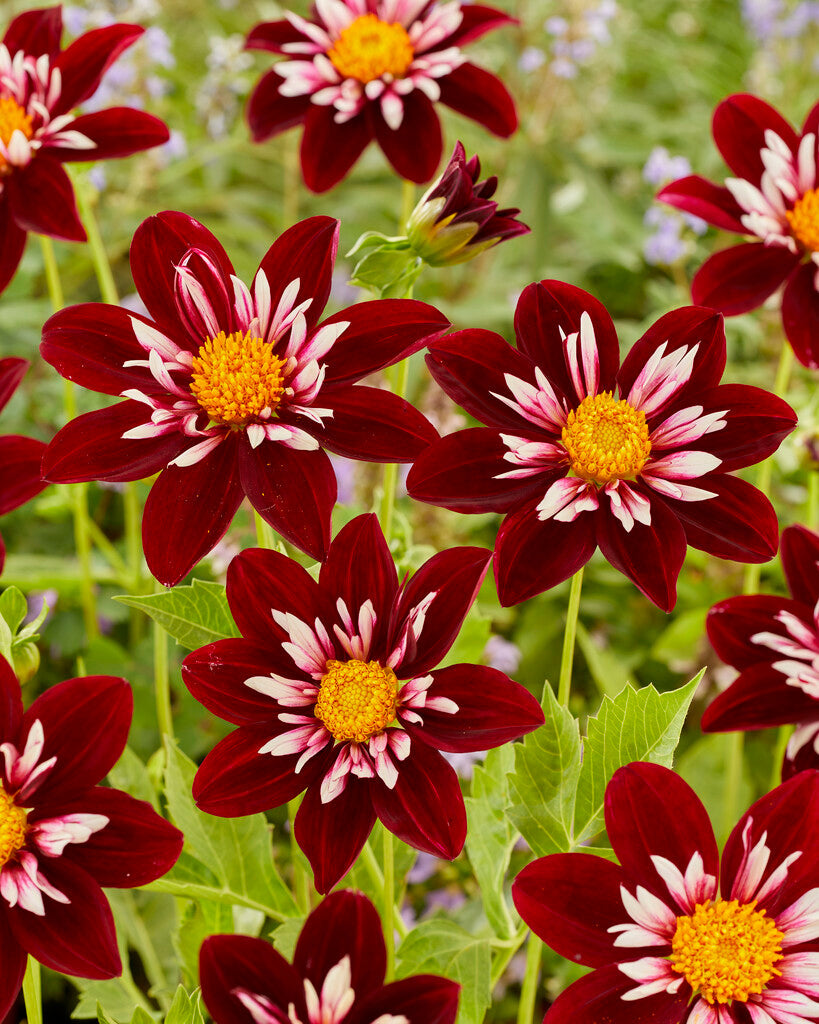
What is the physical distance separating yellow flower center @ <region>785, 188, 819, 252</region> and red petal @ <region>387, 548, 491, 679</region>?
39cm

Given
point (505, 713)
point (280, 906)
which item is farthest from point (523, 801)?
point (280, 906)

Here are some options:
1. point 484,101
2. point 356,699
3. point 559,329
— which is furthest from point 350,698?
point 484,101

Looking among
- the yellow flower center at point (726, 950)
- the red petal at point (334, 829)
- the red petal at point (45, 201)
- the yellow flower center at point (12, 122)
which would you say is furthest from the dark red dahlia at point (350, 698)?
the yellow flower center at point (12, 122)

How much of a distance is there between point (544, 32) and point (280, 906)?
5.82 feet

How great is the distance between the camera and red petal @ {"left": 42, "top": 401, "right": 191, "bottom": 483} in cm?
53

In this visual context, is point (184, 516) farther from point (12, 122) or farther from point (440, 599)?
point (12, 122)

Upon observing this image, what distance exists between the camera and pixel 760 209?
2.47 ft

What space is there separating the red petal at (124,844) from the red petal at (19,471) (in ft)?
0.64

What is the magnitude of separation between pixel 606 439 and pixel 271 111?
45cm

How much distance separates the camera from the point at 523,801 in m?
0.57

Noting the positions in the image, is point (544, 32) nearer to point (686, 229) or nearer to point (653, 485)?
point (686, 229)

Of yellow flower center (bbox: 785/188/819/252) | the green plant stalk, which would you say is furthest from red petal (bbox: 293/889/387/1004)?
yellow flower center (bbox: 785/188/819/252)

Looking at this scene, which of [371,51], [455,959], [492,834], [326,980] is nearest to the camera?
[326,980]

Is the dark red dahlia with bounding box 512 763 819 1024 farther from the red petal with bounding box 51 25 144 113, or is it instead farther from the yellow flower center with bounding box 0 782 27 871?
the red petal with bounding box 51 25 144 113
